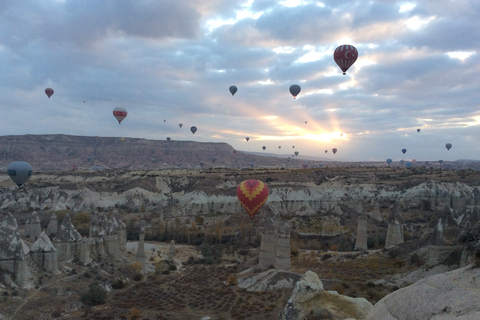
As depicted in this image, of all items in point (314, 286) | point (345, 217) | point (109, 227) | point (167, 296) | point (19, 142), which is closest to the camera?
point (314, 286)

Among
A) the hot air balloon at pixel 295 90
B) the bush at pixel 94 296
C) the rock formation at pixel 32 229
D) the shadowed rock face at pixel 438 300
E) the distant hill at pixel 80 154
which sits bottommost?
the bush at pixel 94 296

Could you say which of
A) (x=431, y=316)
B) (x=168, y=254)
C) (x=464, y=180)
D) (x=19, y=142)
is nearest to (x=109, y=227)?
(x=168, y=254)

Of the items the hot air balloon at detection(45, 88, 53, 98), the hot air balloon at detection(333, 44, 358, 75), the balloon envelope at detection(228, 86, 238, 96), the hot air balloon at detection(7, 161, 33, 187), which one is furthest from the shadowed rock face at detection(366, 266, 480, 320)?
the hot air balloon at detection(45, 88, 53, 98)

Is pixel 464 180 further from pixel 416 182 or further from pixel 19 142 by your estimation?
pixel 19 142

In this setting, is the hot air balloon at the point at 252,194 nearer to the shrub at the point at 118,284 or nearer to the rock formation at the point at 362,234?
the rock formation at the point at 362,234

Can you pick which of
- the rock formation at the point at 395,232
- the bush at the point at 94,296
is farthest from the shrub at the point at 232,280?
the rock formation at the point at 395,232

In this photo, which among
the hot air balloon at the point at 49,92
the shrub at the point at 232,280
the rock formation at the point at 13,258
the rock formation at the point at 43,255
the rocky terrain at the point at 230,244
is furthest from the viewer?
the hot air balloon at the point at 49,92
